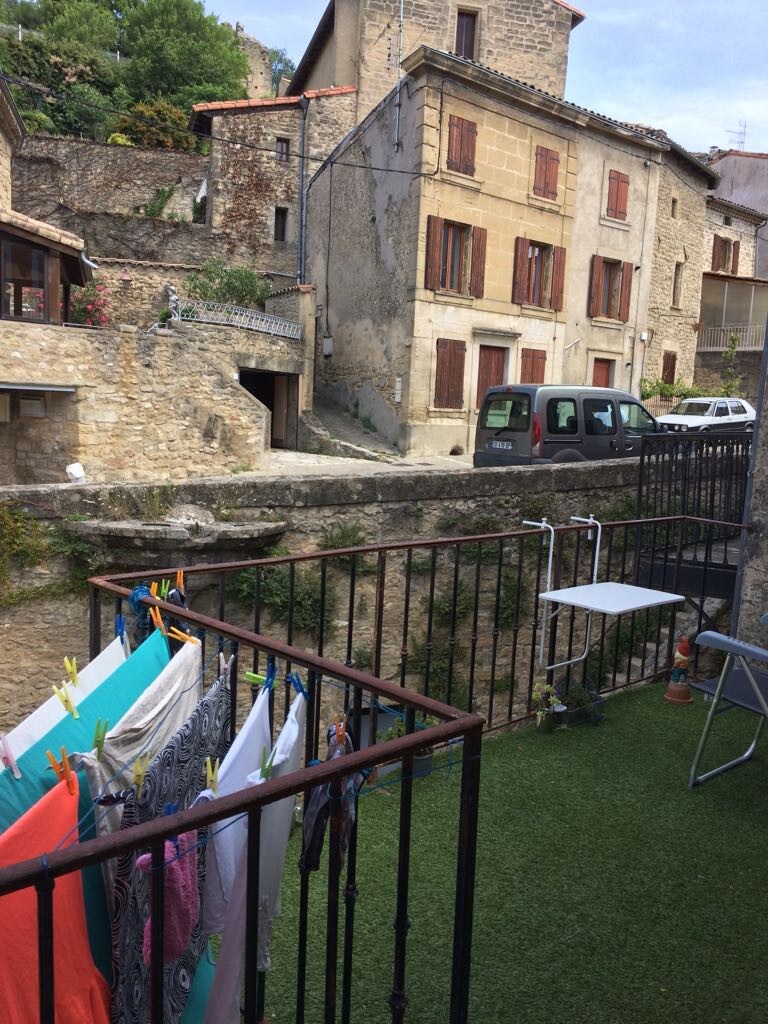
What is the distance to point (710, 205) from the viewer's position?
2659cm

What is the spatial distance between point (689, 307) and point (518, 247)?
832 cm

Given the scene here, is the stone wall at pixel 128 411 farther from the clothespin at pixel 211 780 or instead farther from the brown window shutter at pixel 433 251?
the clothespin at pixel 211 780

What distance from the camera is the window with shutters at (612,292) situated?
1934 cm

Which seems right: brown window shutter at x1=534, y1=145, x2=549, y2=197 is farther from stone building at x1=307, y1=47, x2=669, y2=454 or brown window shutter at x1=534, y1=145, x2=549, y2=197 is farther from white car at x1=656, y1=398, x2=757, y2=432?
white car at x1=656, y1=398, x2=757, y2=432

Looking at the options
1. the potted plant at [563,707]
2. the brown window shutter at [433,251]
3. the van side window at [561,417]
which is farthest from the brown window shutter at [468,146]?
the potted plant at [563,707]

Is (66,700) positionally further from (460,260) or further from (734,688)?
(460,260)

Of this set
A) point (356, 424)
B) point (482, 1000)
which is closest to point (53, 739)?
point (482, 1000)

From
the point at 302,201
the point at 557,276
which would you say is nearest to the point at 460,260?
the point at 557,276

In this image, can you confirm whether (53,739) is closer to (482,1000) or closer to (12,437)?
(482,1000)

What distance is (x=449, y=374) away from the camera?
1700 cm

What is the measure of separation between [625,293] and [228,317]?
9.78 meters

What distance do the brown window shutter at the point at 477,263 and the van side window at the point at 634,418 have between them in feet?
21.3

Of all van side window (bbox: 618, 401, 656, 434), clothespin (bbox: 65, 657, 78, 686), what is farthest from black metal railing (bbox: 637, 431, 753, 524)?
clothespin (bbox: 65, 657, 78, 686)

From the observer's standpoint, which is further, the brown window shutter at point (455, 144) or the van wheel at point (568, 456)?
the brown window shutter at point (455, 144)
